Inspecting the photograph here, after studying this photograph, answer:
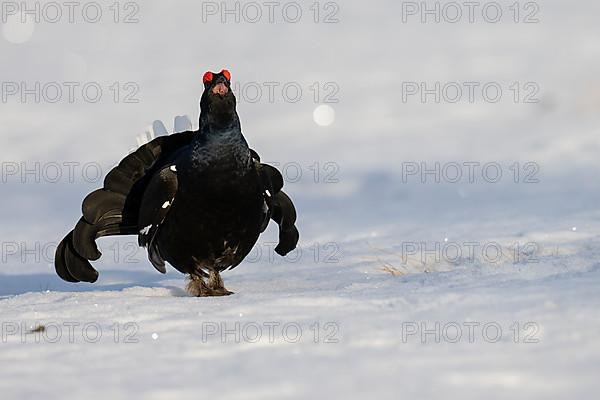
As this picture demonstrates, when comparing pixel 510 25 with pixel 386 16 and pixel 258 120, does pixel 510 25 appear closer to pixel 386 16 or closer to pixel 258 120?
pixel 386 16

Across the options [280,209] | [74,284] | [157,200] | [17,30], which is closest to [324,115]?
[17,30]

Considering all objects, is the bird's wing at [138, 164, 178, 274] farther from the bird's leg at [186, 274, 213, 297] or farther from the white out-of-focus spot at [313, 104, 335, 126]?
the white out-of-focus spot at [313, 104, 335, 126]

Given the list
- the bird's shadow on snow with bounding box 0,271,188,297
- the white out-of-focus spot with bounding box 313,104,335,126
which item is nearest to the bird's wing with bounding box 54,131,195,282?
the bird's shadow on snow with bounding box 0,271,188,297

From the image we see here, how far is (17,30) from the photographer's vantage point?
19688 millimetres

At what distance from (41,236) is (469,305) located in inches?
283

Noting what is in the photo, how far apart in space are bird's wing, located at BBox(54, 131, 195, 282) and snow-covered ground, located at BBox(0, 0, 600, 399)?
344 mm

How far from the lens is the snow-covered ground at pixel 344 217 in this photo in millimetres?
3604

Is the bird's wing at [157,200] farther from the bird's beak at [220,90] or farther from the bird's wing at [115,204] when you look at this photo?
the bird's beak at [220,90]

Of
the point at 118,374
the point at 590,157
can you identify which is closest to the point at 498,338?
the point at 118,374

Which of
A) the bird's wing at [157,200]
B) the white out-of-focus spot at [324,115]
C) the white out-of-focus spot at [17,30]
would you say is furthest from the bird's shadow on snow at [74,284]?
the white out-of-focus spot at [17,30]

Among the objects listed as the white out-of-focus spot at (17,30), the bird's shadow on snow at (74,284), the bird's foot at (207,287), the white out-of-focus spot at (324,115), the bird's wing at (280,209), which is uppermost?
the white out-of-focus spot at (17,30)

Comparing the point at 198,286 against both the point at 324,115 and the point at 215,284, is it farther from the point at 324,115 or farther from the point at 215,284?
the point at 324,115

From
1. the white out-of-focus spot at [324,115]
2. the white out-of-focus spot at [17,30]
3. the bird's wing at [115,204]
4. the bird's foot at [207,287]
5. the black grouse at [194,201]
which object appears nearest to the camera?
the black grouse at [194,201]

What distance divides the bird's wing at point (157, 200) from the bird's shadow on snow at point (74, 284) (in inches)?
58.3
